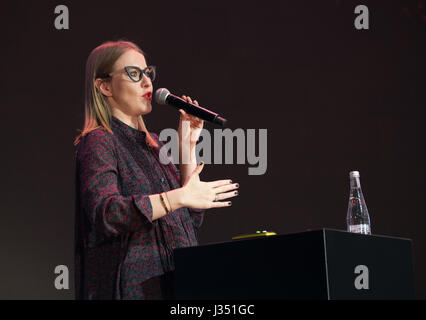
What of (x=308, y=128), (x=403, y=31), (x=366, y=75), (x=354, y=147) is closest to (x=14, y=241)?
(x=308, y=128)

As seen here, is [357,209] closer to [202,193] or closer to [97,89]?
[202,193]

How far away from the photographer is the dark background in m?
3.10

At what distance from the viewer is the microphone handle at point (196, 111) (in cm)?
179

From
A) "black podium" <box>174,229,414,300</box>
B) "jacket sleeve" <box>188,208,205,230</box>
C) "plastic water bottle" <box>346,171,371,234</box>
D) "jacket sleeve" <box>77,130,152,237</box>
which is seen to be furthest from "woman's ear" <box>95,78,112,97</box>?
"plastic water bottle" <box>346,171,371,234</box>

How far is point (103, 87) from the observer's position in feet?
6.48

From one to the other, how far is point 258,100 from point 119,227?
73.7 inches

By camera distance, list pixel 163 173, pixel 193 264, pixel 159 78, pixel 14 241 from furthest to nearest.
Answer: pixel 159 78 < pixel 14 241 < pixel 163 173 < pixel 193 264

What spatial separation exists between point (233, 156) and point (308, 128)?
0.47m

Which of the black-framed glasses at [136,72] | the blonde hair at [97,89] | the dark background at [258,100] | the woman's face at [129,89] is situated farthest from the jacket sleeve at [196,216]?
the dark background at [258,100]

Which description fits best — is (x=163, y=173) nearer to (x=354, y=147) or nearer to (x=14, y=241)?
(x=14, y=241)

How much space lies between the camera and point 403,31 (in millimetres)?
3404

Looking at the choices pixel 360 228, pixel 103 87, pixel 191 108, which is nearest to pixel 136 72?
pixel 103 87

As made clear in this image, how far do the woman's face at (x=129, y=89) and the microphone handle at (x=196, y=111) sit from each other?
3.6 inches

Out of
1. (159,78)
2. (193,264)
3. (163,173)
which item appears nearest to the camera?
(193,264)
